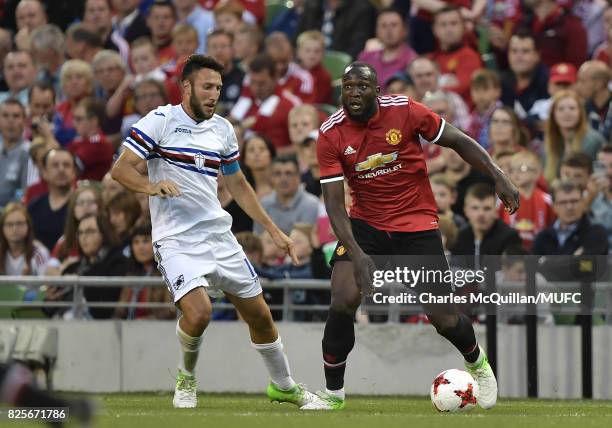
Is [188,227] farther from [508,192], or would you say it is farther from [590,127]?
[590,127]

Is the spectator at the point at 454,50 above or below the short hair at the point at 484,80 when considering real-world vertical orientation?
above

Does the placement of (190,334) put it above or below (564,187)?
below

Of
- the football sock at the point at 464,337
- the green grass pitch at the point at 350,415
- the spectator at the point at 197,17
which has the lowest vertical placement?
the green grass pitch at the point at 350,415

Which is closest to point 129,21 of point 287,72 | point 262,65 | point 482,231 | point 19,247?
point 287,72

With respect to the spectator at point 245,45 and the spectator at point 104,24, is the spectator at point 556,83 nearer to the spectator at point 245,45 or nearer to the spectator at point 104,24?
the spectator at point 245,45

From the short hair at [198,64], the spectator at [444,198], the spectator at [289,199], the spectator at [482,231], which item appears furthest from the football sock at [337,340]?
the spectator at [289,199]

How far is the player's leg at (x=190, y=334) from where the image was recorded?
1098 cm

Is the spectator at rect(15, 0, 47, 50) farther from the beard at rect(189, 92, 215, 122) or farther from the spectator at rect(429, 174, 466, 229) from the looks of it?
the beard at rect(189, 92, 215, 122)

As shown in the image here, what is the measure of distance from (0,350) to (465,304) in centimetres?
453

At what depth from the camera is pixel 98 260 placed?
15570 millimetres

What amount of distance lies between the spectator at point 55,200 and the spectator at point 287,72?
297 cm

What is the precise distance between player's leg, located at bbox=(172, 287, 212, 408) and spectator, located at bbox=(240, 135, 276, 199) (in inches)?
214

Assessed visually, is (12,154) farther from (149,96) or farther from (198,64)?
(198,64)

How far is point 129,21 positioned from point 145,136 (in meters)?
11.1
